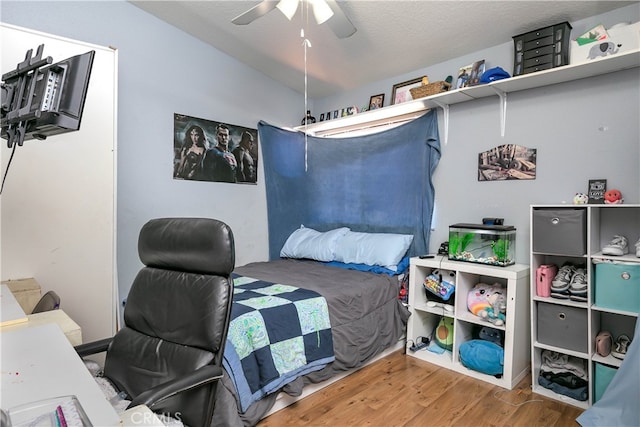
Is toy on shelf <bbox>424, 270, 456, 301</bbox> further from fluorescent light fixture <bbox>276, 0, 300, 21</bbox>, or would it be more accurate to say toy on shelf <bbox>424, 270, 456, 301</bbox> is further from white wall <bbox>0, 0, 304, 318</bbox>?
fluorescent light fixture <bbox>276, 0, 300, 21</bbox>

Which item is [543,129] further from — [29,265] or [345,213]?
[29,265]

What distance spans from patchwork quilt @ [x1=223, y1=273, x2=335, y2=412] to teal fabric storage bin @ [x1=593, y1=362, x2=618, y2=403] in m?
1.53

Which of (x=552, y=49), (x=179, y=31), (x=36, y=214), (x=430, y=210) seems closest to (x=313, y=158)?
(x=430, y=210)

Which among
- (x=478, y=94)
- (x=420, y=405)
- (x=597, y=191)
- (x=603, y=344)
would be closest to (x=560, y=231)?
(x=597, y=191)

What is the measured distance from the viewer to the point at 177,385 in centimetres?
108

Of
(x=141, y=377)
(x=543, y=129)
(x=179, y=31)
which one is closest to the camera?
(x=141, y=377)

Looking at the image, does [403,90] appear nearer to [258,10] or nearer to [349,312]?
[258,10]

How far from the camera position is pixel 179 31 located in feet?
9.74

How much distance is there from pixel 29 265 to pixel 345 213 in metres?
2.60

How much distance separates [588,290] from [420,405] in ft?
3.91

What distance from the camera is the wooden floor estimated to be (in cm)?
190

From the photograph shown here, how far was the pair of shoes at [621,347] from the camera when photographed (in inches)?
78.4

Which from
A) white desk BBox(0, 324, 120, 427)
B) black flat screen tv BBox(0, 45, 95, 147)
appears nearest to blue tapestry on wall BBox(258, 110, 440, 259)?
black flat screen tv BBox(0, 45, 95, 147)

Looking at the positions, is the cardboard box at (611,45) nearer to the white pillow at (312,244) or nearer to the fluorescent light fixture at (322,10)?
the fluorescent light fixture at (322,10)
